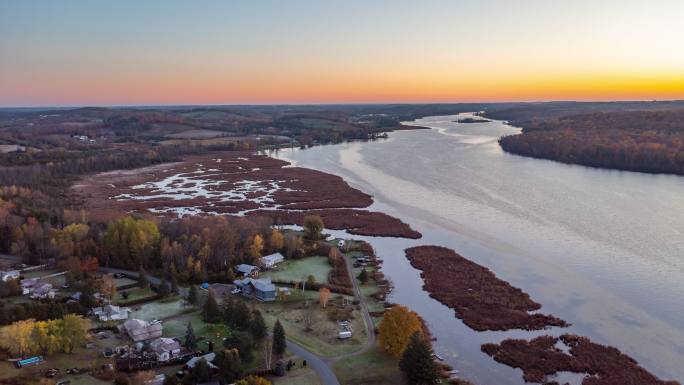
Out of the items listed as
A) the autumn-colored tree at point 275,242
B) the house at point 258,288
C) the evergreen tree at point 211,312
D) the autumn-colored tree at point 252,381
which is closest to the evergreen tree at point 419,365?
the autumn-colored tree at point 252,381

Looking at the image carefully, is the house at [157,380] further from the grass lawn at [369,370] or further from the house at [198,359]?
the grass lawn at [369,370]

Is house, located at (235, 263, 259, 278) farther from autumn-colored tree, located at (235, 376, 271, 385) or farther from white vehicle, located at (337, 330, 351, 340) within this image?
autumn-colored tree, located at (235, 376, 271, 385)

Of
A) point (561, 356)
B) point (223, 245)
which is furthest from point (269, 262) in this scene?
point (561, 356)

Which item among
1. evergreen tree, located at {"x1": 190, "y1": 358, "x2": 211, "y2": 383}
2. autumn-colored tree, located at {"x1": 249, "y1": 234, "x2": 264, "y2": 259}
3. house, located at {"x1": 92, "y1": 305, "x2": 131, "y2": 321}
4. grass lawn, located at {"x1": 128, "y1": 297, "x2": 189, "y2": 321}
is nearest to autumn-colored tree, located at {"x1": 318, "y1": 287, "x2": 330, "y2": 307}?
grass lawn, located at {"x1": 128, "y1": 297, "x2": 189, "y2": 321}

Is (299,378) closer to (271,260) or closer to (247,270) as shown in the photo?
(247,270)

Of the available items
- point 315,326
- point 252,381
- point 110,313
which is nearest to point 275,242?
point 315,326

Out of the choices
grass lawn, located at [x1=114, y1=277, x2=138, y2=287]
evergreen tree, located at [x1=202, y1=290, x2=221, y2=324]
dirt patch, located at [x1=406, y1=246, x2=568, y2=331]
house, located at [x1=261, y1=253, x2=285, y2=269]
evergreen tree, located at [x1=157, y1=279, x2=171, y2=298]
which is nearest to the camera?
evergreen tree, located at [x1=202, y1=290, x2=221, y2=324]
